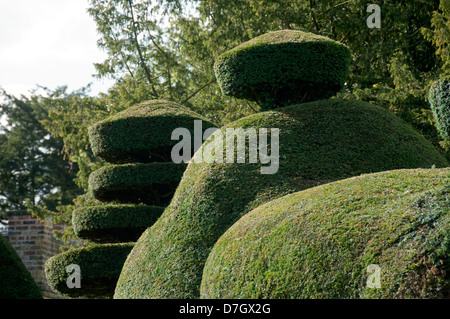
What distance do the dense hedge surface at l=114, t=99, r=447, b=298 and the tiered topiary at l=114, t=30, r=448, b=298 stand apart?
1 centimetres

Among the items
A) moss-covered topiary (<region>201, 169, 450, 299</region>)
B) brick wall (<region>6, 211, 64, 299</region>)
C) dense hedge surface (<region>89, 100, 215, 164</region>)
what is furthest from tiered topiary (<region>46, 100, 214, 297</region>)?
brick wall (<region>6, 211, 64, 299</region>)

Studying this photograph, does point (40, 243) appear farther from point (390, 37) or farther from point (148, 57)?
point (390, 37)

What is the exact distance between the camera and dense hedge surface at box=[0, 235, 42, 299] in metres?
5.41

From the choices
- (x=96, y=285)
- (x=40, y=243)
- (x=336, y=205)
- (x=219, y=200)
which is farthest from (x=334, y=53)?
(x=40, y=243)

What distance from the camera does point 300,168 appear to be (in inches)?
260

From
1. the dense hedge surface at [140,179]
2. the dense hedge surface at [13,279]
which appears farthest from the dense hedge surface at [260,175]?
the dense hedge surface at [140,179]

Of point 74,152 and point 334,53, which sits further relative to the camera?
point 74,152

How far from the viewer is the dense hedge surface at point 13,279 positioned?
5414mm

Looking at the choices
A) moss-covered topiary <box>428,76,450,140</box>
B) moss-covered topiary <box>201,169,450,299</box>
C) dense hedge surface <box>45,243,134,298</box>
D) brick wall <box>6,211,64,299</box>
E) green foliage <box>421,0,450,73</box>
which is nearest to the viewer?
moss-covered topiary <box>201,169,450,299</box>

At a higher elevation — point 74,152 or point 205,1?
point 205,1

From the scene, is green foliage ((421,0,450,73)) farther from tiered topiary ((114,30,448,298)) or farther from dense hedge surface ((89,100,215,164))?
dense hedge surface ((89,100,215,164))

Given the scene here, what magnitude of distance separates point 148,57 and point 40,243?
7.00 metres
